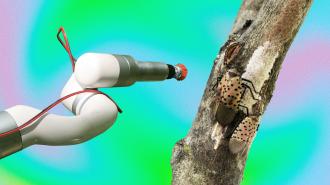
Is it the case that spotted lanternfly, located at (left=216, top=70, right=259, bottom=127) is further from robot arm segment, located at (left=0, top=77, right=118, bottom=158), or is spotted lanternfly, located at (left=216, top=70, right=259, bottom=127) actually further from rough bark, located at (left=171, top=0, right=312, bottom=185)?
robot arm segment, located at (left=0, top=77, right=118, bottom=158)

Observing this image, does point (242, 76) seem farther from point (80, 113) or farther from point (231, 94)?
point (80, 113)

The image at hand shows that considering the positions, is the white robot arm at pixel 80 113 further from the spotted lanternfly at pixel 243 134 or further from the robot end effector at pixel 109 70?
the spotted lanternfly at pixel 243 134

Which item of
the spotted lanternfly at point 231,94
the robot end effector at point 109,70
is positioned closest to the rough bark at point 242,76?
the spotted lanternfly at point 231,94

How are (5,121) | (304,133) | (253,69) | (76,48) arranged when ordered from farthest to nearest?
(304,133) < (76,48) < (253,69) < (5,121)

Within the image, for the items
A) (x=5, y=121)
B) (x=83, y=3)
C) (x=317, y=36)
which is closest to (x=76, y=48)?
(x=83, y=3)

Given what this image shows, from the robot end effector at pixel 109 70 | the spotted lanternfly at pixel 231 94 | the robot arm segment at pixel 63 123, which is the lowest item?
the robot arm segment at pixel 63 123

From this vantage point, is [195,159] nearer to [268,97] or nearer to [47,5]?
[268,97]
